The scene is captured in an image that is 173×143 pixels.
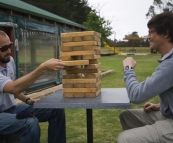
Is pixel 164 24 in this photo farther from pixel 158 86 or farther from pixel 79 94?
pixel 79 94

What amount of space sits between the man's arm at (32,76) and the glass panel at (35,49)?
4.66 metres

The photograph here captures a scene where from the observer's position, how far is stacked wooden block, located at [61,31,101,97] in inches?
99.3

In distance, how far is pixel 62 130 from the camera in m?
2.91

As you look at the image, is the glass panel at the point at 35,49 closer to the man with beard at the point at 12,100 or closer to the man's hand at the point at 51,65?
the man with beard at the point at 12,100

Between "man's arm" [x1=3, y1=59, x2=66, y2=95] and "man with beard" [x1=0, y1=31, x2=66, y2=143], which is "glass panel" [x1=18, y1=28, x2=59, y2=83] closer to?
"man with beard" [x1=0, y1=31, x2=66, y2=143]

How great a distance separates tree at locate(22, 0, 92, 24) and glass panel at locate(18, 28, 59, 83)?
2478cm

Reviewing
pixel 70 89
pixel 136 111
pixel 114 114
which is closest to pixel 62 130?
pixel 70 89

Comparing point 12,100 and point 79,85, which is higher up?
point 79,85

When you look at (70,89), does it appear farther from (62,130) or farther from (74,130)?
(74,130)

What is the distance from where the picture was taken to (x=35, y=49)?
7910 millimetres

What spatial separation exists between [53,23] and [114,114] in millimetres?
4668

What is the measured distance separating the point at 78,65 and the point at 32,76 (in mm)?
457

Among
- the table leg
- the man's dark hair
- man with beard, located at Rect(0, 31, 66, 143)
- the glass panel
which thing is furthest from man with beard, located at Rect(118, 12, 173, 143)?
the glass panel

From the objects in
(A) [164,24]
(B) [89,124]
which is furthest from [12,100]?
(A) [164,24]
